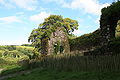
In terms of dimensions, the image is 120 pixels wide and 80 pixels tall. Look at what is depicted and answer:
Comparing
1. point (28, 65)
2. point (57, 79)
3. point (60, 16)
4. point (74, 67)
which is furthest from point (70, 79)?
point (60, 16)

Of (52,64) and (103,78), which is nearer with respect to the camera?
(103,78)

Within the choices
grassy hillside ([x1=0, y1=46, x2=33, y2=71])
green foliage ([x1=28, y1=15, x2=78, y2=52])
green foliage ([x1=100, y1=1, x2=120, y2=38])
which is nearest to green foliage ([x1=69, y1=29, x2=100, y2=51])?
green foliage ([x1=100, y1=1, x2=120, y2=38])

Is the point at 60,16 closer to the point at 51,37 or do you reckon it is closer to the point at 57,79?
the point at 51,37

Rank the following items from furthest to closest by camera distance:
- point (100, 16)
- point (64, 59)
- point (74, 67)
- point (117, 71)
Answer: point (100, 16), point (64, 59), point (74, 67), point (117, 71)

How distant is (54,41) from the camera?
77.5ft

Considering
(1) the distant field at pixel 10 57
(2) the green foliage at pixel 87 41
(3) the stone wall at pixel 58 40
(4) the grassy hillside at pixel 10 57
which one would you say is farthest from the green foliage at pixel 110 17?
(1) the distant field at pixel 10 57

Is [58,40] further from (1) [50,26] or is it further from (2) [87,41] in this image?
(1) [50,26]

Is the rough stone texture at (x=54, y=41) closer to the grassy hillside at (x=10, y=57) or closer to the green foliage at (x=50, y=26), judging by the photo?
the grassy hillside at (x=10, y=57)

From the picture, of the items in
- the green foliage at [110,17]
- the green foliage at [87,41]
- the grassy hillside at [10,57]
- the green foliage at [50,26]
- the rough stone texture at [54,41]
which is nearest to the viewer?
the green foliage at [110,17]

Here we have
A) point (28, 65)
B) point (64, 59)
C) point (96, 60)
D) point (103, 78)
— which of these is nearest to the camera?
point (103, 78)

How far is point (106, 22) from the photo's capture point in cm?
1644

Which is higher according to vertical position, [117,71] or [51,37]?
[51,37]

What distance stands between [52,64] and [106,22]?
249 inches

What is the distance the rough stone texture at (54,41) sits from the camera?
23.1 m
